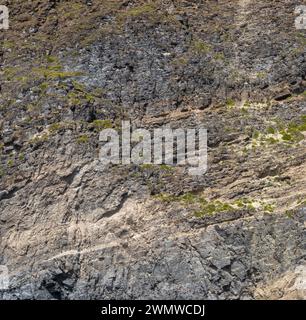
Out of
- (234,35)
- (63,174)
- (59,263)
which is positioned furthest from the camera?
(234,35)

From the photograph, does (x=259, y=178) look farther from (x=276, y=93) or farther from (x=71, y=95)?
(x=71, y=95)

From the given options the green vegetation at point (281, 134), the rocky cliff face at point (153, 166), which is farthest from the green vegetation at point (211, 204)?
the green vegetation at point (281, 134)

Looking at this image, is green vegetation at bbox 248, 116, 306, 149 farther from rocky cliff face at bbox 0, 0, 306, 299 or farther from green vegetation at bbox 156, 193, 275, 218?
green vegetation at bbox 156, 193, 275, 218

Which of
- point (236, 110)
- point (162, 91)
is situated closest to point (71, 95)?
point (162, 91)

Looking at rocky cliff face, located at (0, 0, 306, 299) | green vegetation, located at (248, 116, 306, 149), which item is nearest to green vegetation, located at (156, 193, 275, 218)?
rocky cliff face, located at (0, 0, 306, 299)

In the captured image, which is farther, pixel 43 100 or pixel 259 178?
pixel 43 100

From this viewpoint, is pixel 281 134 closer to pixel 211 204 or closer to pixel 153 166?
pixel 211 204

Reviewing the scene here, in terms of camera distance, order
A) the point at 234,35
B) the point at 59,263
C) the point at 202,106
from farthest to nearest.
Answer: the point at 234,35 → the point at 202,106 → the point at 59,263

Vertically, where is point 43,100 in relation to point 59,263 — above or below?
above

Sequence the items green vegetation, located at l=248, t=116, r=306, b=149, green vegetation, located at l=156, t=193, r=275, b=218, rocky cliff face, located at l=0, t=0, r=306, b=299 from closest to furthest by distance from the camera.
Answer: rocky cliff face, located at l=0, t=0, r=306, b=299
green vegetation, located at l=156, t=193, r=275, b=218
green vegetation, located at l=248, t=116, r=306, b=149
